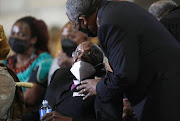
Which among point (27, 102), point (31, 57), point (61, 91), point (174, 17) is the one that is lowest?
point (27, 102)

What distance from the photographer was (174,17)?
274 cm

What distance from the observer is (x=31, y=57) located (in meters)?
4.44

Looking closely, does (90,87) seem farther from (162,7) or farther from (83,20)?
(162,7)

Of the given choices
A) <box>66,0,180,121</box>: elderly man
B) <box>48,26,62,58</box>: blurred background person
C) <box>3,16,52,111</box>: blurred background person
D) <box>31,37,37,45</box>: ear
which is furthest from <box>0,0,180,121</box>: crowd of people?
<box>48,26,62,58</box>: blurred background person

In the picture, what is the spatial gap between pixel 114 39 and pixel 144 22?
0.23m

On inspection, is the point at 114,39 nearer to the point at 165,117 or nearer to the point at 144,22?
the point at 144,22

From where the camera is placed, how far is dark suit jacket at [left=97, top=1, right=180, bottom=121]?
196cm

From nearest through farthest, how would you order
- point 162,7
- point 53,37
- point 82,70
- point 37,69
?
point 82,70 → point 162,7 → point 37,69 → point 53,37

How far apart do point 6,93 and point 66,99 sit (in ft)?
1.92

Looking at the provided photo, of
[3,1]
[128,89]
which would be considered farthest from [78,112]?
[3,1]

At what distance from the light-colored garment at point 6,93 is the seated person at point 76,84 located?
0.45 meters

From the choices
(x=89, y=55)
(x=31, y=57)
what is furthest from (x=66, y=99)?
(x=31, y=57)

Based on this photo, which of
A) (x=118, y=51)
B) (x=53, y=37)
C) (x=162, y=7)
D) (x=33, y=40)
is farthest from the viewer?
(x=53, y=37)

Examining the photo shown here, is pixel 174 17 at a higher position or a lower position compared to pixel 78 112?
higher
